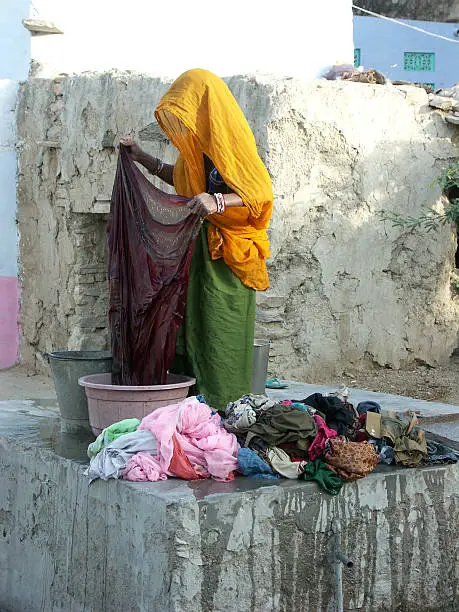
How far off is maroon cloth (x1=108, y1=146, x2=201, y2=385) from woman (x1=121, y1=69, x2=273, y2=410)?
5.0 inches

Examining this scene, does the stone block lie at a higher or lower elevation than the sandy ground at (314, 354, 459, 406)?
higher

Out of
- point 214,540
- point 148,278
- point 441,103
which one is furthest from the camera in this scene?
point 441,103

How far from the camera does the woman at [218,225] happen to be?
3.68 meters

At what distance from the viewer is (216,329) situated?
3.82 m

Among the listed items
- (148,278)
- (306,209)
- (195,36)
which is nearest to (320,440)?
(148,278)

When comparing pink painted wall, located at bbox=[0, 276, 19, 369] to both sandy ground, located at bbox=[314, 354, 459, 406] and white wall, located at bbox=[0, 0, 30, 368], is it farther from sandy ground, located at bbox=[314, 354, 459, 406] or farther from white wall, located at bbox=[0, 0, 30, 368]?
sandy ground, located at bbox=[314, 354, 459, 406]

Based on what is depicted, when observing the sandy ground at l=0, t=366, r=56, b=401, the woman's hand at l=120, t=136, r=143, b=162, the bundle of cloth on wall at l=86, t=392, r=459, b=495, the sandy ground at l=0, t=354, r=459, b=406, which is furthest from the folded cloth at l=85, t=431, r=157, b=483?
the sandy ground at l=0, t=366, r=56, b=401

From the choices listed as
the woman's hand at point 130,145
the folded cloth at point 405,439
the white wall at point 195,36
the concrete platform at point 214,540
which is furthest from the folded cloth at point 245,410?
the white wall at point 195,36

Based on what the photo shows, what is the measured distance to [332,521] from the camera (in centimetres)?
326

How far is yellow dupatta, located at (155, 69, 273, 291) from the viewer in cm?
368

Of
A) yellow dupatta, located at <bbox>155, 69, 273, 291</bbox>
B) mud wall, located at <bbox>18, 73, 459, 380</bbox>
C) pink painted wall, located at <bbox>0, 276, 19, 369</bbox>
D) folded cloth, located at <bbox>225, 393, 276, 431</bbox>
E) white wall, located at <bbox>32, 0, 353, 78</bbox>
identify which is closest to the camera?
folded cloth, located at <bbox>225, 393, 276, 431</bbox>

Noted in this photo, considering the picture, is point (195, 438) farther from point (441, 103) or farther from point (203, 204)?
point (441, 103)

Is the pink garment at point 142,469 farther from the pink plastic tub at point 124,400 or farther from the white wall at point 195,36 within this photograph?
the white wall at point 195,36

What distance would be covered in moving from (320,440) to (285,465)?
157mm
